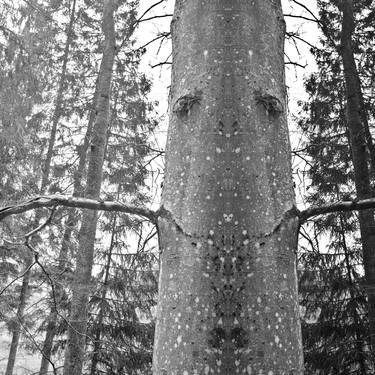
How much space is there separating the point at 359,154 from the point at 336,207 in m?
7.63

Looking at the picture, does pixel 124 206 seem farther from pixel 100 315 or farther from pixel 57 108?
pixel 57 108

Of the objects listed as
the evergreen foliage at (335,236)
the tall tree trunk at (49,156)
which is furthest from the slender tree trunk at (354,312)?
the tall tree trunk at (49,156)

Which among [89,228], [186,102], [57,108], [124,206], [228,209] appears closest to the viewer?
[228,209]

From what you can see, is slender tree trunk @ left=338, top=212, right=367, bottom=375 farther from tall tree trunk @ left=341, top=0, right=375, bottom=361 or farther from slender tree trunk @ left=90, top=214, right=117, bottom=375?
slender tree trunk @ left=90, top=214, right=117, bottom=375

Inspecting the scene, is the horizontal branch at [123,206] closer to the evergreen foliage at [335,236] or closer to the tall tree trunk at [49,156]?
the evergreen foliage at [335,236]

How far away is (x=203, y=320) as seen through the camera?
1335 millimetres

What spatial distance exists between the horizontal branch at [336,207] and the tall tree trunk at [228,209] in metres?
0.09

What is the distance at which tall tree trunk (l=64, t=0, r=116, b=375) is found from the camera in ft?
24.9

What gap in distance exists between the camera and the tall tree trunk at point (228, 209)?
1.33 m

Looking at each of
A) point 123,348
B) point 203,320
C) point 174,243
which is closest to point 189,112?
point 174,243

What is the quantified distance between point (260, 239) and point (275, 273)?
120mm

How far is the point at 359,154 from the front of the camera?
28.5ft

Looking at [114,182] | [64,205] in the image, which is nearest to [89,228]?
[114,182]

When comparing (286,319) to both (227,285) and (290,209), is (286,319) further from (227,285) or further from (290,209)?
(290,209)
